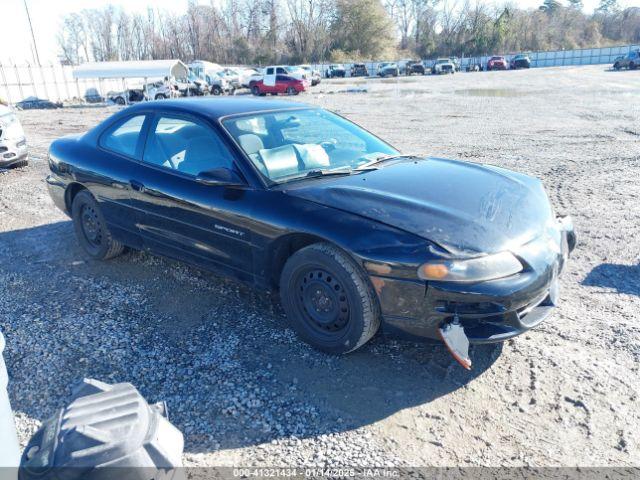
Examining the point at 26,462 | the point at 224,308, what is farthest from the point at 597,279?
the point at 26,462

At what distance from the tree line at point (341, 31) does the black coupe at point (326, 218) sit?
266ft

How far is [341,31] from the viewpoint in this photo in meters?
87.0

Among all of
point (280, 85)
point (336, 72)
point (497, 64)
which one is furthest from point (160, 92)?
point (497, 64)

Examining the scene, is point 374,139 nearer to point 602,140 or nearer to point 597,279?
point 597,279

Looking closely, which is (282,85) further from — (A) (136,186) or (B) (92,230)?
(A) (136,186)

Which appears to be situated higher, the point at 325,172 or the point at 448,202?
the point at 325,172

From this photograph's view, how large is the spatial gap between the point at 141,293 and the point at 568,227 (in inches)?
129

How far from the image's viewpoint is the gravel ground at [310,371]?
2396 millimetres

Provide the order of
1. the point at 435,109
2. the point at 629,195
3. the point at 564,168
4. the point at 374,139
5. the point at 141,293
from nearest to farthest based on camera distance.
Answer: the point at 141,293 < the point at 374,139 < the point at 629,195 < the point at 564,168 < the point at 435,109

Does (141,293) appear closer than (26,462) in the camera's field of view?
No

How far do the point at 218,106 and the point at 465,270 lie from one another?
7.89ft

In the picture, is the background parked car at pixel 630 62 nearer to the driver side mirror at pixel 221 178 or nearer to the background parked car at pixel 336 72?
the background parked car at pixel 336 72

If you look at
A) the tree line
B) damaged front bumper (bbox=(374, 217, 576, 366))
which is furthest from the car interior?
the tree line

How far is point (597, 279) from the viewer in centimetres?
408
